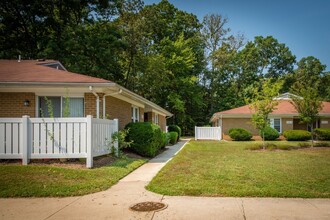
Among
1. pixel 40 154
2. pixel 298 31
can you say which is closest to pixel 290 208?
pixel 40 154

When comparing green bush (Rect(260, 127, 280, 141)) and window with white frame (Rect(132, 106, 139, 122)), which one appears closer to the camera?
window with white frame (Rect(132, 106, 139, 122))

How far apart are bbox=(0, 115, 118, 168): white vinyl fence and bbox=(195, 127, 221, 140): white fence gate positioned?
861 inches

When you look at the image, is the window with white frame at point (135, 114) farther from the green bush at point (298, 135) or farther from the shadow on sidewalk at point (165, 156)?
the green bush at point (298, 135)

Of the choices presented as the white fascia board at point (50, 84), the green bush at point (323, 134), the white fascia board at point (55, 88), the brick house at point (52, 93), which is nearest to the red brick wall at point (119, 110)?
the brick house at point (52, 93)

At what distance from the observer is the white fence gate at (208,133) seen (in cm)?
2984

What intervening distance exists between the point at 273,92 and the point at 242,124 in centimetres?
1200

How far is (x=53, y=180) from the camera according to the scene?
7133mm

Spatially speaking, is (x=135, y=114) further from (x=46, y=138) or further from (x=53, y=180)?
(x=53, y=180)

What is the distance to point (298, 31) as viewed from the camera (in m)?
19.0

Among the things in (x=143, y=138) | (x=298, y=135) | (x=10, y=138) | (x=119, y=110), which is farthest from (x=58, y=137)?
(x=298, y=135)

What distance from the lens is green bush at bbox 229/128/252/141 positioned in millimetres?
26766

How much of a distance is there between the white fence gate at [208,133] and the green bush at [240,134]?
2.56 meters

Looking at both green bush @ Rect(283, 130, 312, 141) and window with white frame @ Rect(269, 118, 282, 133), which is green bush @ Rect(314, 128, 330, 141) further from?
window with white frame @ Rect(269, 118, 282, 133)

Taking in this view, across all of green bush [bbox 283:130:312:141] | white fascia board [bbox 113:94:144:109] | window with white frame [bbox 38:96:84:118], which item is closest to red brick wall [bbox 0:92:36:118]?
window with white frame [bbox 38:96:84:118]
